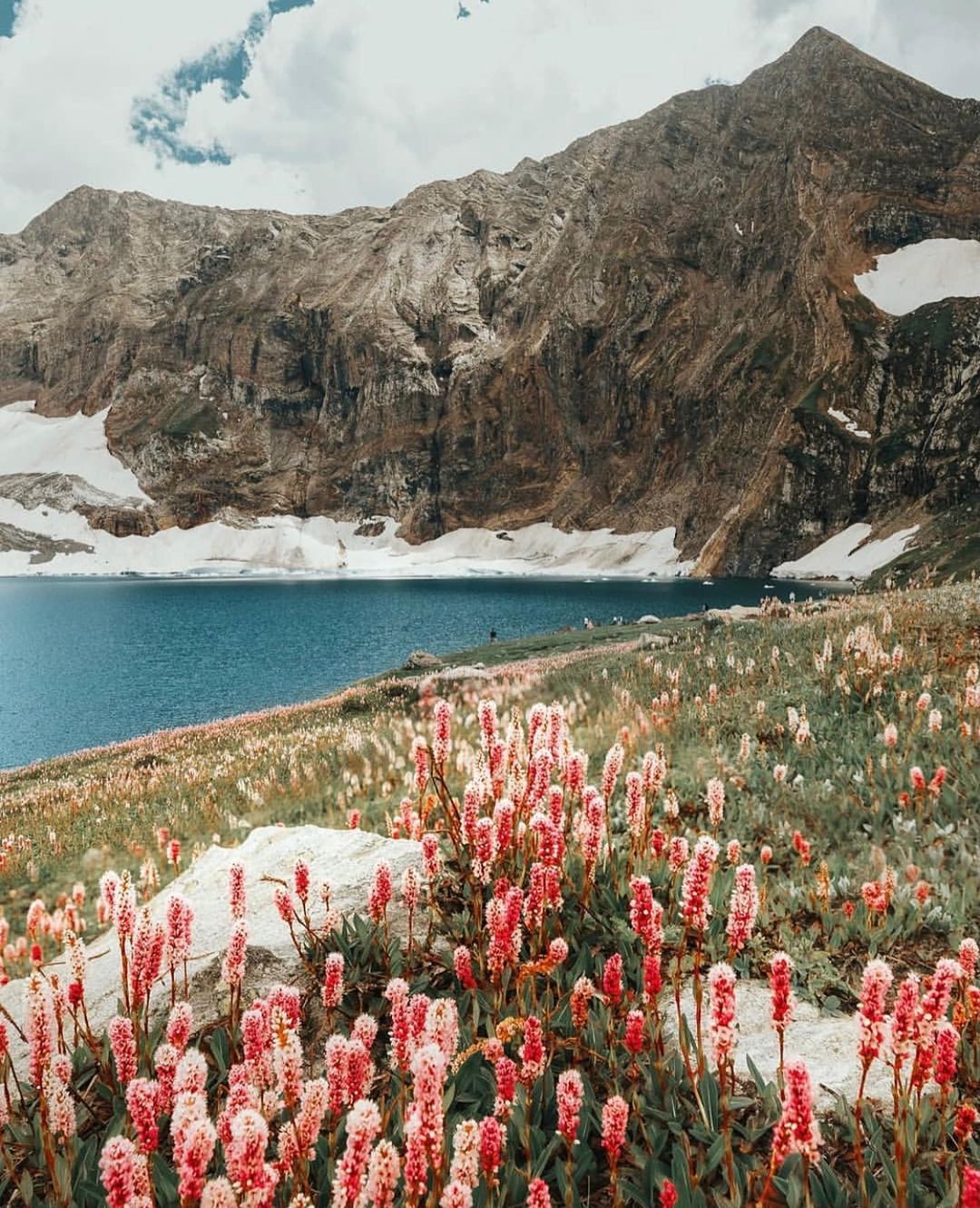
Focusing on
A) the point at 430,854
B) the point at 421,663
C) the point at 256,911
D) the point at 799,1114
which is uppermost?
the point at 799,1114

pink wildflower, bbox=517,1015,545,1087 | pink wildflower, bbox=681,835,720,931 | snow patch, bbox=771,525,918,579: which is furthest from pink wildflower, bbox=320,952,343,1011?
snow patch, bbox=771,525,918,579

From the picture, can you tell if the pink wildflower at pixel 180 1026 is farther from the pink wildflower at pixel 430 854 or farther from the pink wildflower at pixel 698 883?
the pink wildflower at pixel 698 883

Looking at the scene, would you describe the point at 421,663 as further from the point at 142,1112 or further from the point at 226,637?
the point at 226,637

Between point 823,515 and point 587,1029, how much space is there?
142m

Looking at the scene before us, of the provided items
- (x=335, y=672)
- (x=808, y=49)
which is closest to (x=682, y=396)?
(x=808, y=49)

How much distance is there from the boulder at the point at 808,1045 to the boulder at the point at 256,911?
2030 millimetres

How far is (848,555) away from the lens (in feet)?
395

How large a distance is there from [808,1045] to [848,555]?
13228 centimetres

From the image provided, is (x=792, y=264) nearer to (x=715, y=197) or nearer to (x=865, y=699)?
(x=715, y=197)

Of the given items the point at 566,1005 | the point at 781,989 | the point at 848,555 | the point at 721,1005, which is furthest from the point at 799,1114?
the point at 848,555

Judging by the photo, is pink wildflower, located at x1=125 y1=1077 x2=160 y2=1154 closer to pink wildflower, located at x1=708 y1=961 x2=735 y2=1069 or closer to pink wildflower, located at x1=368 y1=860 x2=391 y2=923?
pink wildflower, located at x1=368 y1=860 x2=391 y2=923

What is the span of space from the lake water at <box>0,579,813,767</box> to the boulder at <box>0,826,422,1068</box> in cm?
3648

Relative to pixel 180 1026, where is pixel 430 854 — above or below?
above

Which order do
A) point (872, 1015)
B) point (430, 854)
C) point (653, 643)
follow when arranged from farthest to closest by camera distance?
point (653, 643) < point (430, 854) < point (872, 1015)
